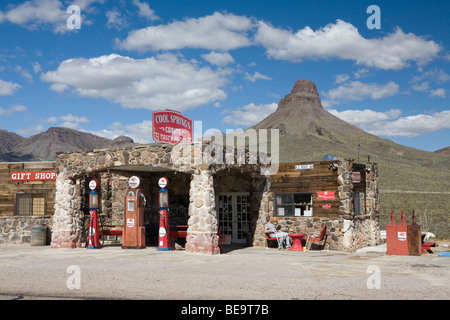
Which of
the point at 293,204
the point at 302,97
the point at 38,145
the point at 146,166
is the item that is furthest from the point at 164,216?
the point at 38,145

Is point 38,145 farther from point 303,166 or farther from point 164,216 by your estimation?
point 164,216

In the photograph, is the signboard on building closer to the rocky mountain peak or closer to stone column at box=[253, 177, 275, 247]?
stone column at box=[253, 177, 275, 247]

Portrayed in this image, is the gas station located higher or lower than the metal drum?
higher

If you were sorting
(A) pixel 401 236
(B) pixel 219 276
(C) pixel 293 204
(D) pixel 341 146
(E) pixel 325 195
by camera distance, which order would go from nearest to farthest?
(B) pixel 219 276 < (A) pixel 401 236 < (E) pixel 325 195 < (C) pixel 293 204 < (D) pixel 341 146

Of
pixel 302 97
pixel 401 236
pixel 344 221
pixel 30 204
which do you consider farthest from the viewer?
pixel 302 97

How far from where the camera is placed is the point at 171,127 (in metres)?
18.3


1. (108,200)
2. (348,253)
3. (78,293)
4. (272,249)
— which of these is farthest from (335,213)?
(78,293)

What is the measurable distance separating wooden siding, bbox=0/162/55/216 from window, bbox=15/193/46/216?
19cm

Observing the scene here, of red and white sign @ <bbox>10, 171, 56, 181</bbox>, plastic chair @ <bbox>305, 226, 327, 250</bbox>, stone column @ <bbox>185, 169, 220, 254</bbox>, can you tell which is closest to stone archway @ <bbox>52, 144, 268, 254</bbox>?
stone column @ <bbox>185, 169, 220, 254</bbox>

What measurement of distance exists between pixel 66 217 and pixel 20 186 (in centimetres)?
399

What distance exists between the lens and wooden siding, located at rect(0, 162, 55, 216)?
20891mm

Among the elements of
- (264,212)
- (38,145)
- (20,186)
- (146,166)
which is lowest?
(264,212)

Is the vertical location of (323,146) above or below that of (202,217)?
above

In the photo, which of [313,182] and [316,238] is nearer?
[316,238]
